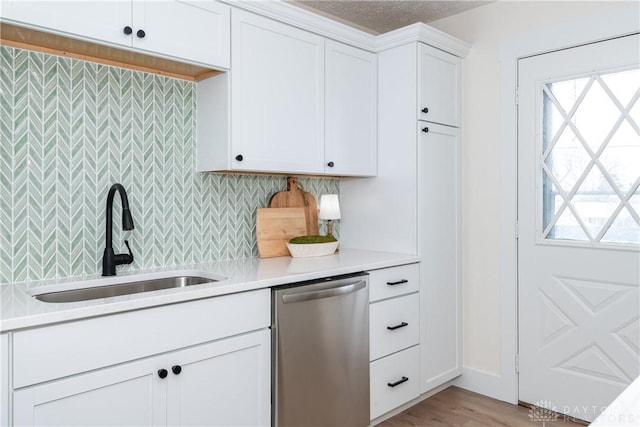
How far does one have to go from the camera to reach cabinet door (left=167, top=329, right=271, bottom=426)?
1.69 m

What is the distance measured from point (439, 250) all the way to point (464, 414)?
945mm

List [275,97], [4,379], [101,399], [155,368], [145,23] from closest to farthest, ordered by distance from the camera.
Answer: [4,379], [101,399], [155,368], [145,23], [275,97]

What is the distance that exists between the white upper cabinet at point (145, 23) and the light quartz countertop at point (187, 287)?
95 centimetres

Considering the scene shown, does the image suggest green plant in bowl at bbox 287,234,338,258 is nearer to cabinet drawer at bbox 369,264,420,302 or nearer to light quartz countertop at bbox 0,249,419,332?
light quartz countertop at bbox 0,249,419,332

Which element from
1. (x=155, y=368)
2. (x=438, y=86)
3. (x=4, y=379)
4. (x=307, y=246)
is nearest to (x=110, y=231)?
(x=155, y=368)

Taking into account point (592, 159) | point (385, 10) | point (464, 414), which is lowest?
point (464, 414)

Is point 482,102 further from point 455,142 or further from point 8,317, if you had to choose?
point 8,317

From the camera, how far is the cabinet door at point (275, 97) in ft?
7.24

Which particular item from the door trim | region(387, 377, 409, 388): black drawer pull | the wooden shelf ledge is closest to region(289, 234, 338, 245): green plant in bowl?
region(387, 377, 409, 388): black drawer pull

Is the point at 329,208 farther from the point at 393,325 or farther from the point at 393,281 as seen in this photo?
the point at 393,325

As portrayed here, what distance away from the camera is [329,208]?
9.25 feet

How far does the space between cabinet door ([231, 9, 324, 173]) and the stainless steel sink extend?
0.59m

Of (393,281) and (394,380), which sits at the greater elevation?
(393,281)

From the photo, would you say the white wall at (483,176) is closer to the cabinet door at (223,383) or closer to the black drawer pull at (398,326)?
the black drawer pull at (398,326)
